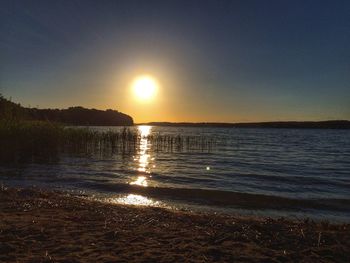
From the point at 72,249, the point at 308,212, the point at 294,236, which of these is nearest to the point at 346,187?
the point at 308,212

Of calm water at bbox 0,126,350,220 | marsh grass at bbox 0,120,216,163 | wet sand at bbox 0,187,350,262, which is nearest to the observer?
wet sand at bbox 0,187,350,262

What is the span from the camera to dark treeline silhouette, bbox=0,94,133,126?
29.0 meters

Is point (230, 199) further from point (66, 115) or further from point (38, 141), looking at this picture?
point (66, 115)

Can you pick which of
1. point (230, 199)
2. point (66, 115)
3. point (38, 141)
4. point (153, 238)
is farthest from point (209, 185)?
point (66, 115)

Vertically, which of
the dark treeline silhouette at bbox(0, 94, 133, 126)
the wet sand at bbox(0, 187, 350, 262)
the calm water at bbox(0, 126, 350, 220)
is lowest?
the calm water at bbox(0, 126, 350, 220)

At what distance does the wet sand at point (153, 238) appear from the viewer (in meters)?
6.00

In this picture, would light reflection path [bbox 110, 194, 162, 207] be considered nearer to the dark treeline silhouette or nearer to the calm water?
the calm water

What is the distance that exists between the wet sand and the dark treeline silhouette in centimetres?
2113

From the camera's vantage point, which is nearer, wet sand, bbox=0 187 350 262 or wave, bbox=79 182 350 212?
wet sand, bbox=0 187 350 262

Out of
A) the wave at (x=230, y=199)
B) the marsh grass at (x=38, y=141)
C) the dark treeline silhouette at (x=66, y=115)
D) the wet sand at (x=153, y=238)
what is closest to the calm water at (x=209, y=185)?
the wave at (x=230, y=199)

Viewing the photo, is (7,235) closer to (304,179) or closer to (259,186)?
(259,186)

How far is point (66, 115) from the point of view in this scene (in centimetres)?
8700

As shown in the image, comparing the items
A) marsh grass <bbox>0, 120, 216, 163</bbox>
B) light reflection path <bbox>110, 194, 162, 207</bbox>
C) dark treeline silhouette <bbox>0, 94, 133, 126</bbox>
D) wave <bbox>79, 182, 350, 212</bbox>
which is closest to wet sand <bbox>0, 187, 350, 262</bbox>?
light reflection path <bbox>110, 194, 162, 207</bbox>

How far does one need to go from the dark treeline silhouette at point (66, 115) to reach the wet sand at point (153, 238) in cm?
2113
